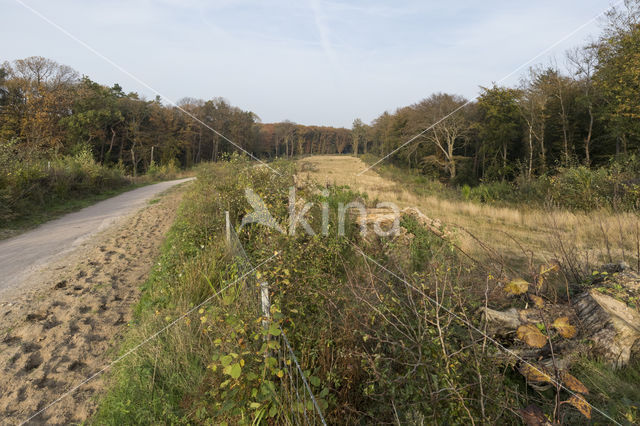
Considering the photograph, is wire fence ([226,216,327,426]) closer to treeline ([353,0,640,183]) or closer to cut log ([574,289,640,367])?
cut log ([574,289,640,367])

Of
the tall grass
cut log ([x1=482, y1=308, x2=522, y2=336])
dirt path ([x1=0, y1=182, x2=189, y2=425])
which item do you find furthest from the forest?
cut log ([x1=482, y1=308, x2=522, y2=336])

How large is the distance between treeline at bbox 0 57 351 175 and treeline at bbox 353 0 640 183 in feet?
28.1

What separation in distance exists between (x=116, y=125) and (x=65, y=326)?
121 ft

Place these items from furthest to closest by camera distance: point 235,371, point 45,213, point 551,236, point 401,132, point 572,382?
point 401,132 → point 45,213 → point 551,236 → point 235,371 → point 572,382

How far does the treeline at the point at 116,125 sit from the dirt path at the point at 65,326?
10.3m

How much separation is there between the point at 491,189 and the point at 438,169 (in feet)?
45.8

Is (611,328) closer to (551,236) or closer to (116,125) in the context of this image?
(551,236)

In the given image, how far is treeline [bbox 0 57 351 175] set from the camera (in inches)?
1001

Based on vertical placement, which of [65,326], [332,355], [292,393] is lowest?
[65,326]

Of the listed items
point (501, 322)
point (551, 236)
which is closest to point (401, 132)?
point (551, 236)

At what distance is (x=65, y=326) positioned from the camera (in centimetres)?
383

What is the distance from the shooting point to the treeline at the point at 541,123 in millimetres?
15367

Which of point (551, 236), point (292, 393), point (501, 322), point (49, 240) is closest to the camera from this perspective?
point (292, 393)

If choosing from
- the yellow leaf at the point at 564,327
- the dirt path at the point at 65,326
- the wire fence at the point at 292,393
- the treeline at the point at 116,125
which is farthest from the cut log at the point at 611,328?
the treeline at the point at 116,125
